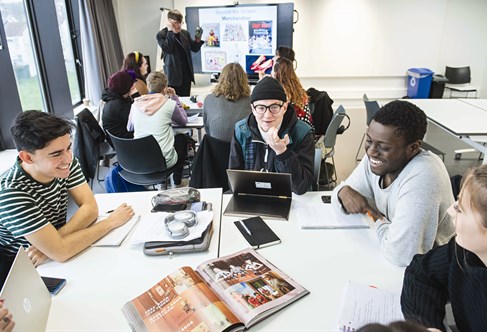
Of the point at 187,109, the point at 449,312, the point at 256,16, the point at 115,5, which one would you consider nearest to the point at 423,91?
the point at 256,16

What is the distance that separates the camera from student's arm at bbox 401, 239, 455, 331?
3.43 feet

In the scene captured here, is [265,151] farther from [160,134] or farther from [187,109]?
[187,109]

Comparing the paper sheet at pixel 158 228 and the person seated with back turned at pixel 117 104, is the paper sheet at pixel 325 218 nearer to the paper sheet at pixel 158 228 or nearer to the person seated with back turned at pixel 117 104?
A: the paper sheet at pixel 158 228

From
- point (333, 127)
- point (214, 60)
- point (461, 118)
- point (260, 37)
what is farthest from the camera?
point (214, 60)

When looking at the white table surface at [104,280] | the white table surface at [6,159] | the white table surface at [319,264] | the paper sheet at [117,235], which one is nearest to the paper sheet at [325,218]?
the white table surface at [319,264]

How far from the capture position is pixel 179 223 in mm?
1474

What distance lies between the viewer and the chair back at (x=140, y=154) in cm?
261

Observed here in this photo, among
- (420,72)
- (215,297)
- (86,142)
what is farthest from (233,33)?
(215,297)

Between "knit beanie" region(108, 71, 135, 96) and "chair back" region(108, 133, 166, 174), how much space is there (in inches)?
28.8

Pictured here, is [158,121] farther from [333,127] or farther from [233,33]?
[233,33]

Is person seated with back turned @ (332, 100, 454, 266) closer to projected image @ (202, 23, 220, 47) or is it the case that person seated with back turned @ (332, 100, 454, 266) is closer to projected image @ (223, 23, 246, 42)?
projected image @ (223, 23, 246, 42)

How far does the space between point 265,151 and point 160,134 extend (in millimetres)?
1238

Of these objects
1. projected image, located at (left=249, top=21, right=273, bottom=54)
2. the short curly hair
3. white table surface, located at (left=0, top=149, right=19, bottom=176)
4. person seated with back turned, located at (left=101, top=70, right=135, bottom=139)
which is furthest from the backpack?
projected image, located at (left=249, top=21, right=273, bottom=54)

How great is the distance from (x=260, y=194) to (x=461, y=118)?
8.78ft
